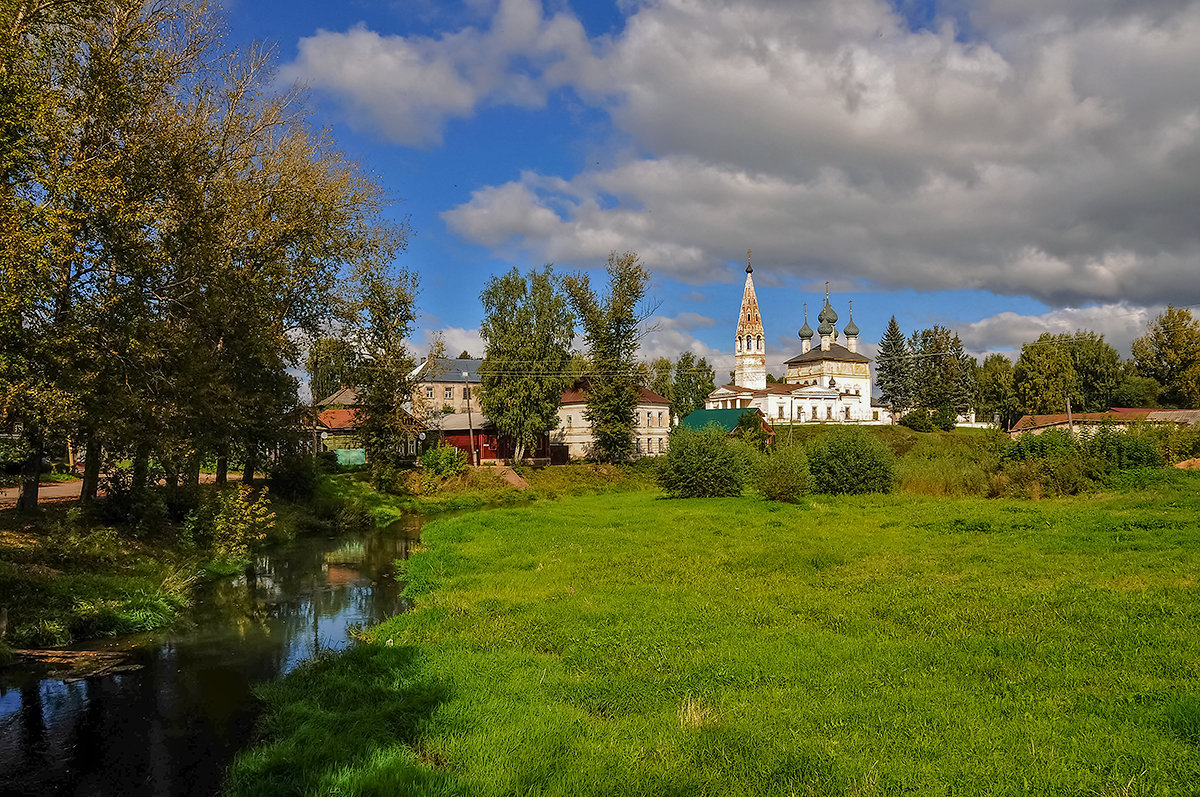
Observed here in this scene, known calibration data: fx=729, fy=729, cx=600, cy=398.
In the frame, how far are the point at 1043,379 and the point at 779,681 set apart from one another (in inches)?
3354

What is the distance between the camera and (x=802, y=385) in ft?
321

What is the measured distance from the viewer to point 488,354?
183ft

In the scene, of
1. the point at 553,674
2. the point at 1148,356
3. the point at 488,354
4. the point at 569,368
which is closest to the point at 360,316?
the point at 488,354

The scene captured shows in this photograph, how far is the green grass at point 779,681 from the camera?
671 centimetres

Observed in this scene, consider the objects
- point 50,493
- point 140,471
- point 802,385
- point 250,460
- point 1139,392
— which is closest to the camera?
point 140,471

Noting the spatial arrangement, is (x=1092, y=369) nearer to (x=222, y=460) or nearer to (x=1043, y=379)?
(x=1043, y=379)

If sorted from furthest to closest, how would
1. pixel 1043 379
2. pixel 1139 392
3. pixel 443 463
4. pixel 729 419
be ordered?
1. pixel 1043 379
2. pixel 1139 392
3. pixel 729 419
4. pixel 443 463

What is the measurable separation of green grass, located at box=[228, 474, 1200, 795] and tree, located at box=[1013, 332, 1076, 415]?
236 ft

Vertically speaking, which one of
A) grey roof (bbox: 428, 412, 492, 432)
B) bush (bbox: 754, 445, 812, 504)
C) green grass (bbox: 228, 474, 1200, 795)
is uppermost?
grey roof (bbox: 428, 412, 492, 432)

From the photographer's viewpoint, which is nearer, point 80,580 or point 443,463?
point 80,580

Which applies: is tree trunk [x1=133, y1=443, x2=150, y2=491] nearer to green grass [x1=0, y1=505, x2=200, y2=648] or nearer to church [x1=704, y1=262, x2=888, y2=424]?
green grass [x1=0, y1=505, x2=200, y2=648]

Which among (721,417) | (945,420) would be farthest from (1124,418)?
(721,417)

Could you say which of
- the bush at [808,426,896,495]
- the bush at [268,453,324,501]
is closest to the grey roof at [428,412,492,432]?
the bush at [268,453,324,501]

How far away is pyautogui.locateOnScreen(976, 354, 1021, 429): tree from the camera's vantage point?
279 feet
